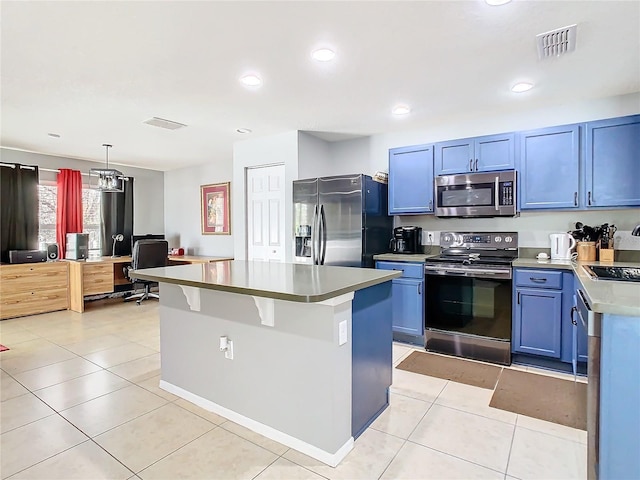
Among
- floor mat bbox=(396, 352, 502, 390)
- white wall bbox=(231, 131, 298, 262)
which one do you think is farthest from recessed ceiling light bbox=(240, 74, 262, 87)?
floor mat bbox=(396, 352, 502, 390)

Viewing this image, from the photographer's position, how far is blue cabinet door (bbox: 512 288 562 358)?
3.02 meters

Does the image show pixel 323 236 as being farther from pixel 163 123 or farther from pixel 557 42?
pixel 557 42

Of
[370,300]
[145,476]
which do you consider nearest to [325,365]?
[370,300]

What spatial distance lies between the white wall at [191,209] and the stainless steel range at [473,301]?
3.99 metres

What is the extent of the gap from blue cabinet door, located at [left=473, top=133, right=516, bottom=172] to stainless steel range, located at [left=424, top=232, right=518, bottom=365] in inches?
28.7

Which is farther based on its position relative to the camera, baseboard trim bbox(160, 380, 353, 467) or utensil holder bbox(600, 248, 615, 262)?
utensil holder bbox(600, 248, 615, 262)

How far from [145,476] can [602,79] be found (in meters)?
4.15

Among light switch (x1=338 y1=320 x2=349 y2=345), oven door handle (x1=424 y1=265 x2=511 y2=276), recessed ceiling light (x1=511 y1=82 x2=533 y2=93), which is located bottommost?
light switch (x1=338 y1=320 x2=349 y2=345)

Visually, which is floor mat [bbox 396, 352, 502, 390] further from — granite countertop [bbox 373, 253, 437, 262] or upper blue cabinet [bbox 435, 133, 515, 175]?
upper blue cabinet [bbox 435, 133, 515, 175]

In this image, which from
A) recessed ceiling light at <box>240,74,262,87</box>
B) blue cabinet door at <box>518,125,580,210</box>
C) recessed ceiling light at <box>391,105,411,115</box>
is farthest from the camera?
recessed ceiling light at <box>391,105,411,115</box>

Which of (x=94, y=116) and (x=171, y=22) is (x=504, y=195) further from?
(x=94, y=116)

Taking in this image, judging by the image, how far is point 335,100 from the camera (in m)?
3.36

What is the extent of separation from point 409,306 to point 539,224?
1558mm

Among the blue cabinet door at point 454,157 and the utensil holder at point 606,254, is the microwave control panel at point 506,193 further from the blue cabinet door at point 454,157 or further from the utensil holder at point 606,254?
the utensil holder at point 606,254
